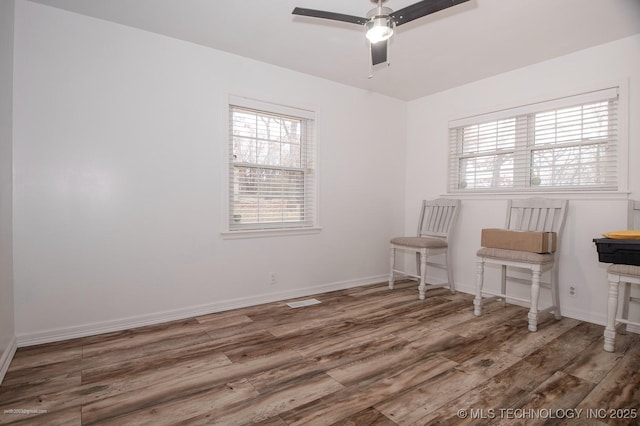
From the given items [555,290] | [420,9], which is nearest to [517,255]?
[555,290]

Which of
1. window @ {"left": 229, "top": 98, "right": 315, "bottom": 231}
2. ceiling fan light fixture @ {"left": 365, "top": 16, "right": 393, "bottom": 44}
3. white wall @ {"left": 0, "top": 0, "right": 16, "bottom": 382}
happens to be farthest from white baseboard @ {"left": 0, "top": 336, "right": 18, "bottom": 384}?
ceiling fan light fixture @ {"left": 365, "top": 16, "right": 393, "bottom": 44}

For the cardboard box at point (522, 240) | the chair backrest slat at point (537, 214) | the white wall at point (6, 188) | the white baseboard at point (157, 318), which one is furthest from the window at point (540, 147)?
the white wall at point (6, 188)

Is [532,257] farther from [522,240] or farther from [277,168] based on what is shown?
[277,168]

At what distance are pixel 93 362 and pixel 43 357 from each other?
36 centimetres

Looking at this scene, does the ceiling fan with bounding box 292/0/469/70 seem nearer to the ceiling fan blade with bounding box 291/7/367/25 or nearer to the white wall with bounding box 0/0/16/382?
the ceiling fan blade with bounding box 291/7/367/25

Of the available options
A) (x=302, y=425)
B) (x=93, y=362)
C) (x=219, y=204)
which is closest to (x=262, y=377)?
(x=302, y=425)

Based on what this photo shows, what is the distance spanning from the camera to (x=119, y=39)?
257 centimetres

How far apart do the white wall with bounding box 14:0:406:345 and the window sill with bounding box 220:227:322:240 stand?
6cm

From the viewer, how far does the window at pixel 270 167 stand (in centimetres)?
321

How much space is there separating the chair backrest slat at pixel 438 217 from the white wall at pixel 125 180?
1.48 metres

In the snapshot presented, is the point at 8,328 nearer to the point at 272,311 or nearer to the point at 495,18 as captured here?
the point at 272,311

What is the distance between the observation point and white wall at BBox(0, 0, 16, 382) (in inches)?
77.8

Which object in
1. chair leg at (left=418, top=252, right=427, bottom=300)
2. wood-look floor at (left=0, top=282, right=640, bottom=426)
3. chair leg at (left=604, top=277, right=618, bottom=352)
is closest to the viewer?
wood-look floor at (left=0, top=282, right=640, bottom=426)

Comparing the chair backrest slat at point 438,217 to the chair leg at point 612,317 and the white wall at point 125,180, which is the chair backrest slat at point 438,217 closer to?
the white wall at point 125,180
